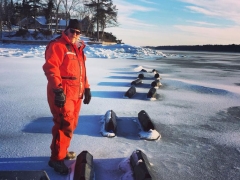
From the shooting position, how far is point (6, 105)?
472cm

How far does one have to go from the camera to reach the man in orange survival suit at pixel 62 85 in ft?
7.48

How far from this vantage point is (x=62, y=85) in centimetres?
244

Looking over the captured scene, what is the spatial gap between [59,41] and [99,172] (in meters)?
1.43

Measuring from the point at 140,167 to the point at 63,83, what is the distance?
1156 mm

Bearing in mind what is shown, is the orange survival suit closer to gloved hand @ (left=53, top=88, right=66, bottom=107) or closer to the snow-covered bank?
gloved hand @ (left=53, top=88, right=66, bottom=107)

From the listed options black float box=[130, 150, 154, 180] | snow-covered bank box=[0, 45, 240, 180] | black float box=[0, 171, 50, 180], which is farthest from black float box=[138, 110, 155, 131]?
black float box=[0, 171, 50, 180]

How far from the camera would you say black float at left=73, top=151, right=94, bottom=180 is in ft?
6.75

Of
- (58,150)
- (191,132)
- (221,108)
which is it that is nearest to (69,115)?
(58,150)

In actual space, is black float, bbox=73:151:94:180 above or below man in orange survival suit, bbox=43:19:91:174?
below

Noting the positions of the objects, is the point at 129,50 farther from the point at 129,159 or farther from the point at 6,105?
the point at 129,159

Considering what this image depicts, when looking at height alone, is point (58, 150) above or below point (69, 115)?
below

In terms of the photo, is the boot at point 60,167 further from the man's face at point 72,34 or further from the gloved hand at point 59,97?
the man's face at point 72,34

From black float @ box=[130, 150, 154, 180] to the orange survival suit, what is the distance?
2.44ft

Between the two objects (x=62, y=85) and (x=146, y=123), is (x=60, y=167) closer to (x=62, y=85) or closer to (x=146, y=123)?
(x=62, y=85)
